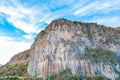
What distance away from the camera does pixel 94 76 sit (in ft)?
515

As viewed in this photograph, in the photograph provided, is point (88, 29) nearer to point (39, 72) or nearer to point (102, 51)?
point (102, 51)

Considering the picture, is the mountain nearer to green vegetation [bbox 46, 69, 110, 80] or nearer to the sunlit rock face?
the sunlit rock face

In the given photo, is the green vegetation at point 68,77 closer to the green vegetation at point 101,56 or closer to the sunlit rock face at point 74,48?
the sunlit rock face at point 74,48

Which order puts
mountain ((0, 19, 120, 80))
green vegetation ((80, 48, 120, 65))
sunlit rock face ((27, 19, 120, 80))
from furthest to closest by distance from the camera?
green vegetation ((80, 48, 120, 65)) → sunlit rock face ((27, 19, 120, 80)) → mountain ((0, 19, 120, 80))

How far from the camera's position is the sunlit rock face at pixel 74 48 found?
168 metres

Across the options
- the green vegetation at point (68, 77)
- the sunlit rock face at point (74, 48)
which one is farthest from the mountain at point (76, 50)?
the green vegetation at point (68, 77)

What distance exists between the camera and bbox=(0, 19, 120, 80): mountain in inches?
6609

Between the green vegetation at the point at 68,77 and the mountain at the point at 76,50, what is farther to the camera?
the mountain at the point at 76,50

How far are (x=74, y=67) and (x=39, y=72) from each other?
2526 centimetres

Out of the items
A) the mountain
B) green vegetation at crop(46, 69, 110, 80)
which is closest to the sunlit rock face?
the mountain

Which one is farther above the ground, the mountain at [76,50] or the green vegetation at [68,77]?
the mountain at [76,50]

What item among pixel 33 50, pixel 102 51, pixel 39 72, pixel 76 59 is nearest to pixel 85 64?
pixel 76 59

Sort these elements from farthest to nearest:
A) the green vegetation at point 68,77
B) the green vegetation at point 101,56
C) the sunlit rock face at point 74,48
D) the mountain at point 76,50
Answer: the green vegetation at point 101,56 < the sunlit rock face at point 74,48 < the mountain at point 76,50 < the green vegetation at point 68,77

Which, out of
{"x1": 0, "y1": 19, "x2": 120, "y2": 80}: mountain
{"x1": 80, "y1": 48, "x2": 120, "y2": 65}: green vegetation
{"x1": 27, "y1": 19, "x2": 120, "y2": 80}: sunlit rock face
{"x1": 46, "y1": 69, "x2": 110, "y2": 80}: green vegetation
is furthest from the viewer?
{"x1": 80, "y1": 48, "x2": 120, "y2": 65}: green vegetation
